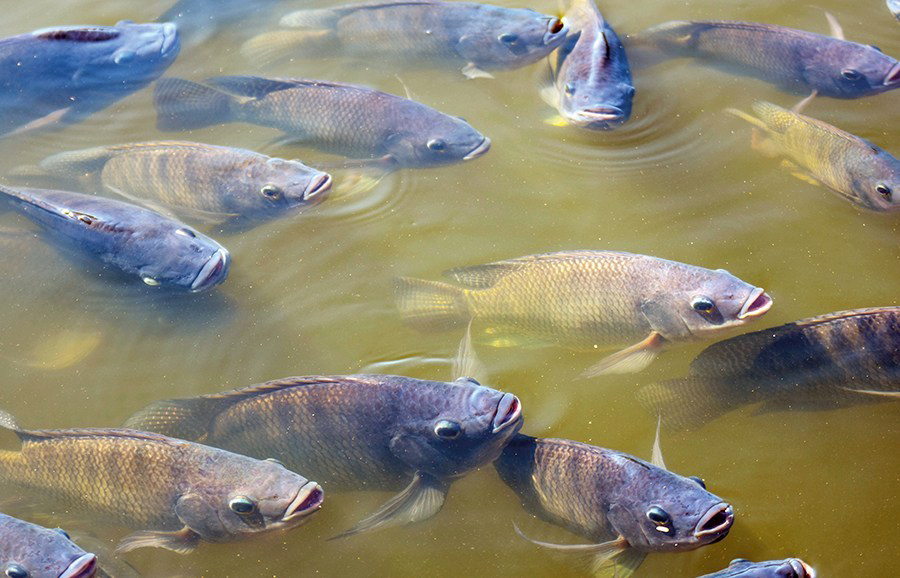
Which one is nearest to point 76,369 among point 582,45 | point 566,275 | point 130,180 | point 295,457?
point 130,180

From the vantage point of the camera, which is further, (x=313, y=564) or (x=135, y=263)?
(x=135, y=263)

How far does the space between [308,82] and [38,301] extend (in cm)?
208

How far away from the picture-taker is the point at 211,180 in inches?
175

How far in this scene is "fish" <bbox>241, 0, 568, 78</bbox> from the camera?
17.7 feet

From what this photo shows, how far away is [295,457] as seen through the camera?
3.34 meters

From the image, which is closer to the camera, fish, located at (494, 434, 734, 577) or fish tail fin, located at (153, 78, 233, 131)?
fish, located at (494, 434, 734, 577)

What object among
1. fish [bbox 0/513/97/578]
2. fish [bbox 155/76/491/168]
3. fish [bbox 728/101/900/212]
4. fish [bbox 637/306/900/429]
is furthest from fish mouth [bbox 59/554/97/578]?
fish [bbox 728/101/900/212]

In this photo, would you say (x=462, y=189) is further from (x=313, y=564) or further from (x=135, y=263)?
(x=313, y=564)

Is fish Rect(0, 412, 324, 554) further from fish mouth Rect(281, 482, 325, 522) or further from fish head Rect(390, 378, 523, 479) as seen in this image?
fish head Rect(390, 378, 523, 479)

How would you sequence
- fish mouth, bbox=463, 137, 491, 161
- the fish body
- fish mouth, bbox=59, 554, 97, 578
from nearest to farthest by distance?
fish mouth, bbox=59, 554, 97, 578, fish mouth, bbox=463, 137, 491, 161, the fish body

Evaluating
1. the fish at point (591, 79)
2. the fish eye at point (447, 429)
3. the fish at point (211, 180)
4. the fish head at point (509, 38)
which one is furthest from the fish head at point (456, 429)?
the fish head at point (509, 38)

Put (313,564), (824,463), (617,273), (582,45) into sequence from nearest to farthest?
(313,564) < (824,463) < (617,273) < (582,45)

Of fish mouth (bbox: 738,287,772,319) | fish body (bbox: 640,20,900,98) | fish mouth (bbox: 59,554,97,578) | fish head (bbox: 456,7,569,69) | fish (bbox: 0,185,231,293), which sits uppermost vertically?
fish head (bbox: 456,7,569,69)

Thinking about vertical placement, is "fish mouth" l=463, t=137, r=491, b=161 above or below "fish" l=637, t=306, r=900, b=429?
above
